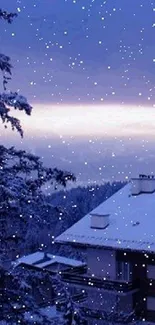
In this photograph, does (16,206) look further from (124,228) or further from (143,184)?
(143,184)

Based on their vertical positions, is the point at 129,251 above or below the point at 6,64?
below

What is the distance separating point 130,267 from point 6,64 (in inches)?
722

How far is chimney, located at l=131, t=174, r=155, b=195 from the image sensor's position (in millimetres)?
27125

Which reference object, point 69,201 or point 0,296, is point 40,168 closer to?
point 0,296

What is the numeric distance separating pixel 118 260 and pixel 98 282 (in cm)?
135

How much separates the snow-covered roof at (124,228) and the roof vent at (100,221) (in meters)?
0.19

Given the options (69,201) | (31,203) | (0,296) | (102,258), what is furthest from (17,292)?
(69,201)

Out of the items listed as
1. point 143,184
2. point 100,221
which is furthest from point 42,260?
point 100,221

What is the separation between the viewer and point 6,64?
724cm

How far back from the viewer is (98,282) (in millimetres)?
24391

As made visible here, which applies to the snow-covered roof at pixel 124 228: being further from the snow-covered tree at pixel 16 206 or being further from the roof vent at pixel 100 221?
the snow-covered tree at pixel 16 206

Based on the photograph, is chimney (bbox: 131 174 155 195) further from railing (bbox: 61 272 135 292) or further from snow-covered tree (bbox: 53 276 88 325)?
snow-covered tree (bbox: 53 276 88 325)

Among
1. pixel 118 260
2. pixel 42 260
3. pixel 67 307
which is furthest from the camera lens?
pixel 42 260

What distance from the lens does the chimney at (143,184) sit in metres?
27.1
